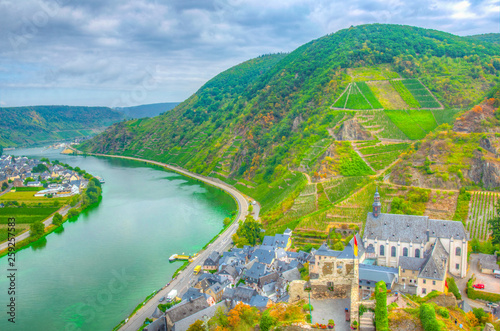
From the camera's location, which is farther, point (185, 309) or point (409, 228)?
point (409, 228)

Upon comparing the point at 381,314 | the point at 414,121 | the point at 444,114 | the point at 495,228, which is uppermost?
the point at 444,114

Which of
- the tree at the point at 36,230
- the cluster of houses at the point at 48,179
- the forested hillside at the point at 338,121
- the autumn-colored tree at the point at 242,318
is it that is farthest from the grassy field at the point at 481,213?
the cluster of houses at the point at 48,179

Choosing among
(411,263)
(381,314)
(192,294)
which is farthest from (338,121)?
(381,314)

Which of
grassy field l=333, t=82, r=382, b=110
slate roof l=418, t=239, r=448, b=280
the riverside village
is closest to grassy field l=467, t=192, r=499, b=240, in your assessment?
the riverside village

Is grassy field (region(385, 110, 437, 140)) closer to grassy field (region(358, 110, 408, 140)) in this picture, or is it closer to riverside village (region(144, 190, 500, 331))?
grassy field (region(358, 110, 408, 140))

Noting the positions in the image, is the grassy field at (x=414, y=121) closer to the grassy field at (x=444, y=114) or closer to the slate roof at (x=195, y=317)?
the grassy field at (x=444, y=114)

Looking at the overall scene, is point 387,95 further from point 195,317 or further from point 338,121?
point 195,317
